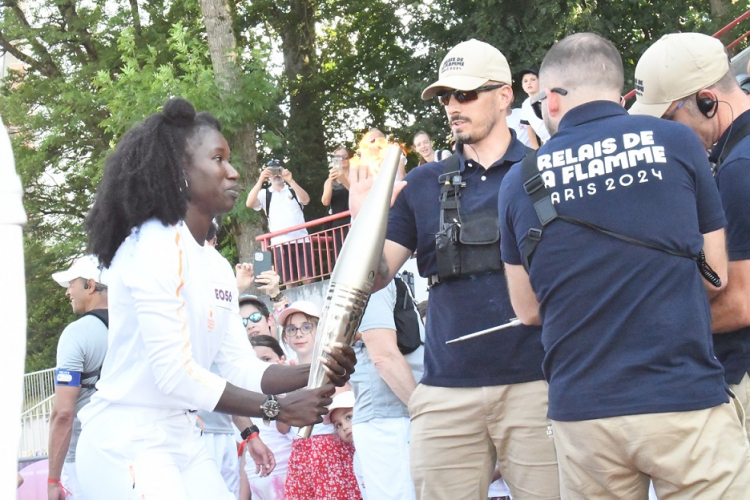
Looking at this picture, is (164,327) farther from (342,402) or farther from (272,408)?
(342,402)

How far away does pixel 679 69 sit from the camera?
11.8 ft

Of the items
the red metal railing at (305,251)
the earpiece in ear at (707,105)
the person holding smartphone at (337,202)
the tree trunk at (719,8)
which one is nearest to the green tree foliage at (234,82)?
the tree trunk at (719,8)

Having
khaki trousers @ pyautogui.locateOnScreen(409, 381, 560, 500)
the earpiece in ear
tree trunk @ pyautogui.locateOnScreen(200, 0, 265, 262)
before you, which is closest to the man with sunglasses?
khaki trousers @ pyautogui.locateOnScreen(409, 381, 560, 500)

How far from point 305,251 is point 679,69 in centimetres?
1110

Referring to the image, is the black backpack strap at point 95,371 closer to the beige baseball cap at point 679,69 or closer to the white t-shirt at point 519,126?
the white t-shirt at point 519,126

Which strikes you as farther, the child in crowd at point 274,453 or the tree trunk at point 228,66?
the tree trunk at point 228,66

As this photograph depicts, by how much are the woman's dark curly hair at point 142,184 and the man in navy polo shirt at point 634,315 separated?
146cm

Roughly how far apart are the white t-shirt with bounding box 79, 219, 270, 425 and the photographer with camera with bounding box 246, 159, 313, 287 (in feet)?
30.8

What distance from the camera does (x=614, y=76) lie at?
3.43 m

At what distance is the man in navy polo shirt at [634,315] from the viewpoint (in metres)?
2.98

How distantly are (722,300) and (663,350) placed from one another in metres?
0.53

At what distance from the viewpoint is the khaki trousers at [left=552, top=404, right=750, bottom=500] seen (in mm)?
2963

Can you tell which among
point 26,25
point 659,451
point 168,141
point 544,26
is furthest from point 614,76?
point 26,25

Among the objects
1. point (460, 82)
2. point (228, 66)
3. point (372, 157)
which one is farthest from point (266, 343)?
point (228, 66)
